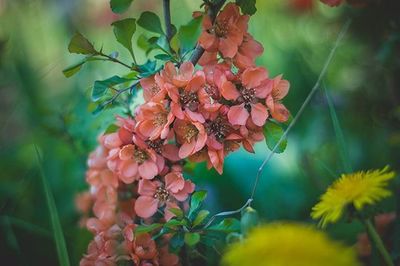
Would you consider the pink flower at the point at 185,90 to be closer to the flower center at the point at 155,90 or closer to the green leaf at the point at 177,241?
the flower center at the point at 155,90

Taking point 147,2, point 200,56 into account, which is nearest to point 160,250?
point 200,56

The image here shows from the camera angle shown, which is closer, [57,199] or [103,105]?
[103,105]

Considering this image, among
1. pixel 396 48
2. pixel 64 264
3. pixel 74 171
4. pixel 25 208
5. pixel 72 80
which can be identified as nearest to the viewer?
pixel 64 264

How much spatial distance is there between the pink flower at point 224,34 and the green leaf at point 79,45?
0.15 m

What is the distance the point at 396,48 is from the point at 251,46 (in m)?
0.41

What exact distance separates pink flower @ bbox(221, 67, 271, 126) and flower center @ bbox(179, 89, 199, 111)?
0.04 meters

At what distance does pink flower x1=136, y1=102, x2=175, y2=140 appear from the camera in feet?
2.30

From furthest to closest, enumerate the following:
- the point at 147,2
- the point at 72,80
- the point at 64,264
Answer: the point at 147,2, the point at 72,80, the point at 64,264

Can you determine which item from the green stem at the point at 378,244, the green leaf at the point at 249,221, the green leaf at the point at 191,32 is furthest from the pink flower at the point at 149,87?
the green stem at the point at 378,244

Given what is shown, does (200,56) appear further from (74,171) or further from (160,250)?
(74,171)

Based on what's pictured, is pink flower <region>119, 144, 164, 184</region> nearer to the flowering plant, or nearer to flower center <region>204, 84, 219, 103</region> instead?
the flowering plant

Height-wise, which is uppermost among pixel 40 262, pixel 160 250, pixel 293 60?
pixel 293 60

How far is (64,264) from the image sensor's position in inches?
28.4

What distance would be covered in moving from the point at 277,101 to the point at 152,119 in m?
0.17
